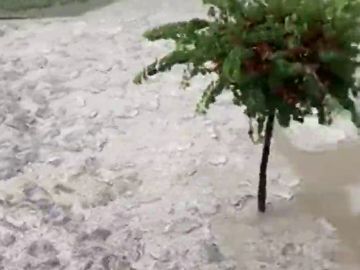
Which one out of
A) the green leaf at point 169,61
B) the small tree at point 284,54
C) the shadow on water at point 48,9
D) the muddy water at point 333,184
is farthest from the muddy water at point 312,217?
the shadow on water at point 48,9

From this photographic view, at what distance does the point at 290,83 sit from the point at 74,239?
0.62 metres

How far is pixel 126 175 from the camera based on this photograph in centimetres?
213

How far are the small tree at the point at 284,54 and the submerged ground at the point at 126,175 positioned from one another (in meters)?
0.31

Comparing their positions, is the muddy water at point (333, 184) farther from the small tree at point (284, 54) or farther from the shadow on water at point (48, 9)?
the shadow on water at point (48, 9)

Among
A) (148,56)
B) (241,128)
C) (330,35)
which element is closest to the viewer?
(330,35)

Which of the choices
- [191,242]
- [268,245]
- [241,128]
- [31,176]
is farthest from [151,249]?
[241,128]

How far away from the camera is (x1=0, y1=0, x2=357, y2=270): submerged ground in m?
1.85

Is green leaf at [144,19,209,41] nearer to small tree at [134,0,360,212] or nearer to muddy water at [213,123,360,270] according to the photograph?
small tree at [134,0,360,212]

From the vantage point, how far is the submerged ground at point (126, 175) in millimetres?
1852

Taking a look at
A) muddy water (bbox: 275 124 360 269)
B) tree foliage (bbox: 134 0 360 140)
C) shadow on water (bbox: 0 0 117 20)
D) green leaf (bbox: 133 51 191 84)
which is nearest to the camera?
tree foliage (bbox: 134 0 360 140)

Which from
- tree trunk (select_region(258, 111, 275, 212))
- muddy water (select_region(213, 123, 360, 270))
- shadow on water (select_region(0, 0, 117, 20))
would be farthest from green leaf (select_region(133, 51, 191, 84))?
shadow on water (select_region(0, 0, 117, 20))

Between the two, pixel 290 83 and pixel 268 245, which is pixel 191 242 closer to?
pixel 268 245

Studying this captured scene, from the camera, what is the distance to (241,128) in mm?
2318

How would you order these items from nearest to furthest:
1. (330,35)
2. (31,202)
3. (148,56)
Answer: (330,35), (31,202), (148,56)
